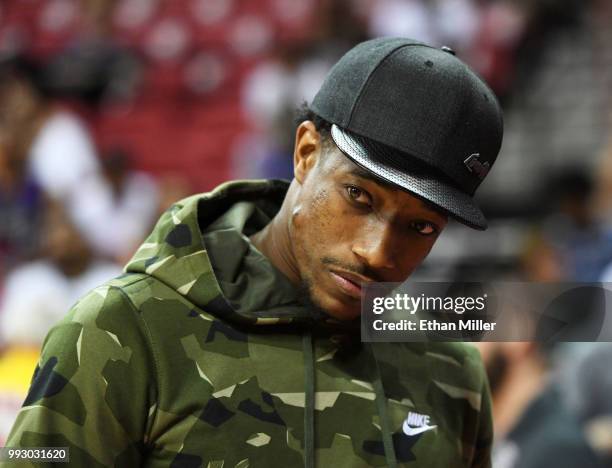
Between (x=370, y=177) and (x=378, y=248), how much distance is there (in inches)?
4.8

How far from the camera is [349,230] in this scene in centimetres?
171

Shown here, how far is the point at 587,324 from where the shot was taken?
5.94 feet

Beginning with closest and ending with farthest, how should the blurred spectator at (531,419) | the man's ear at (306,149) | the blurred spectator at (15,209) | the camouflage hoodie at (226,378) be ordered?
the camouflage hoodie at (226,378), the man's ear at (306,149), the blurred spectator at (531,419), the blurred spectator at (15,209)

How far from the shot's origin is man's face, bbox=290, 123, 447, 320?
1673 mm

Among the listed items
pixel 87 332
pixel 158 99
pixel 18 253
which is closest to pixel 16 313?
pixel 18 253

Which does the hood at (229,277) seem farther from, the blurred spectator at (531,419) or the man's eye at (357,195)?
the blurred spectator at (531,419)

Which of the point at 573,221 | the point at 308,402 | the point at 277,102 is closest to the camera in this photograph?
the point at 308,402

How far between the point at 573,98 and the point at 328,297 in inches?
240

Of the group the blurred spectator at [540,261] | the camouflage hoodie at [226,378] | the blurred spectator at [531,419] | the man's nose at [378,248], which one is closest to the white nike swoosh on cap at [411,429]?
the camouflage hoodie at [226,378]

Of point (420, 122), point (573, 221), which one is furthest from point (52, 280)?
point (420, 122)

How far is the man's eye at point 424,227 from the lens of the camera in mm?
1706

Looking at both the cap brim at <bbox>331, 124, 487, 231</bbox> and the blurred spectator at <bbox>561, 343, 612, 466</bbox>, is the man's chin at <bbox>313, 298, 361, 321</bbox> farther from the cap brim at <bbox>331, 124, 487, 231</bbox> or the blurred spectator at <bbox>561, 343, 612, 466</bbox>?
the blurred spectator at <bbox>561, 343, 612, 466</bbox>

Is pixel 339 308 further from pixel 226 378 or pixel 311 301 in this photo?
pixel 226 378

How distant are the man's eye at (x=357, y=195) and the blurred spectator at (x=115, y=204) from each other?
168 inches
